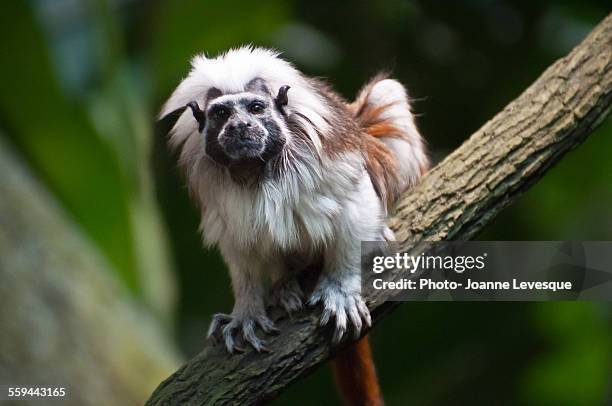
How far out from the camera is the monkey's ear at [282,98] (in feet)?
6.65

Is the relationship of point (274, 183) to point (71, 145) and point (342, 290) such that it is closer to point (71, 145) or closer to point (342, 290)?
point (342, 290)

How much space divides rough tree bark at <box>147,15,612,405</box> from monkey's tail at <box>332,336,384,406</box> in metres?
0.29

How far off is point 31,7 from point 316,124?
2.20m

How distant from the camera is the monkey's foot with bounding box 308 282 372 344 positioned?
2113 millimetres

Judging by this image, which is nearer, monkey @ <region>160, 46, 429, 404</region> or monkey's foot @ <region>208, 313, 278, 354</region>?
monkey @ <region>160, 46, 429, 404</region>

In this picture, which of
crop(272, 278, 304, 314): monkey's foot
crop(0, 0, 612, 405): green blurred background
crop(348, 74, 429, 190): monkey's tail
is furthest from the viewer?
crop(0, 0, 612, 405): green blurred background

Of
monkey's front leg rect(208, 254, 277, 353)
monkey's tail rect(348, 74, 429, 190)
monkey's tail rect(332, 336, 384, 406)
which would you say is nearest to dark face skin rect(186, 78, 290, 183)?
monkey's front leg rect(208, 254, 277, 353)

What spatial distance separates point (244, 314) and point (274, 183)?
1.26 ft

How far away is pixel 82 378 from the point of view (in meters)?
3.13

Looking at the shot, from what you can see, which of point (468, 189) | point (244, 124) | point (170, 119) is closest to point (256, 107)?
point (244, 124)

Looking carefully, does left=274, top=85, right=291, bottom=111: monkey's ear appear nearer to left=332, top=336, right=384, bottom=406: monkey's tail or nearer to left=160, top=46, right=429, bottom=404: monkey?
left=160, top=46, right=429, bottom=404: monkey

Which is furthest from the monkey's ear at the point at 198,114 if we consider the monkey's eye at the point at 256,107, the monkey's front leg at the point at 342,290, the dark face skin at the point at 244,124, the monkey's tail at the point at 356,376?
the monkey's tail at the point at 356,376

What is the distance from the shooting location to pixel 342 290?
217cm

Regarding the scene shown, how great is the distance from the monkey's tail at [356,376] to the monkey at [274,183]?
30 centimetres
